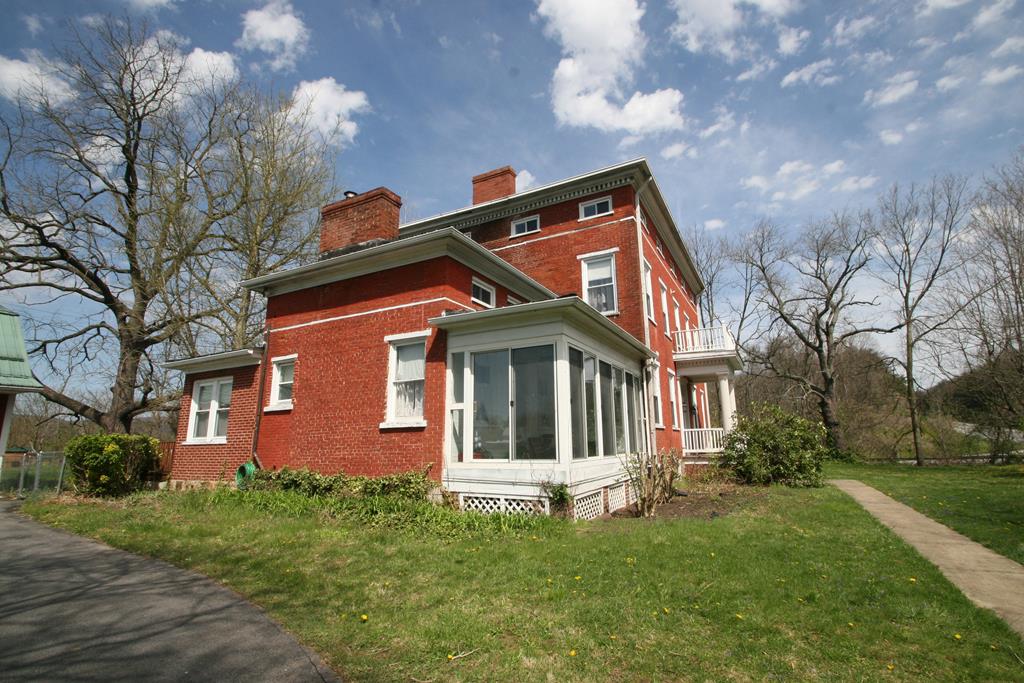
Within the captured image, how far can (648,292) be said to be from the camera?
54.6ft

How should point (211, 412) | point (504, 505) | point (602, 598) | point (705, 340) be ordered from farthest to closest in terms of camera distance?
point (705, 340)
point (211, 412)
point (504, 505)
point (602, 598)

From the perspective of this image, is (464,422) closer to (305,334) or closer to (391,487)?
(391,487)

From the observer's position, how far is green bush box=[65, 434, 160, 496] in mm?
11414

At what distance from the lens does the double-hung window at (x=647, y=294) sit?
15812 mm

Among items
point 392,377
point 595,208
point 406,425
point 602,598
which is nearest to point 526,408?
point 406,425

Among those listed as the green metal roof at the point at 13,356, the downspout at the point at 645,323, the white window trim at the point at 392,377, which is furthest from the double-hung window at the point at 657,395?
the green metal roof at the point at 13,356

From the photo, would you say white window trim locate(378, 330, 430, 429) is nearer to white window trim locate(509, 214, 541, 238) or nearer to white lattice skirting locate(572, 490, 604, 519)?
white lattice skirting locate(572, 490, 604, 519)

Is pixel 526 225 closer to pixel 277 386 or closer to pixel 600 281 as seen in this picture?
pixel 600 281

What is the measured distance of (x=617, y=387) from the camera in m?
11.7

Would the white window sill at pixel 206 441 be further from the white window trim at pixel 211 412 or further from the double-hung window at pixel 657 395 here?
the double-hung window at pixel 657 395

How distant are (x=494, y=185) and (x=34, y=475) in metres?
16.5

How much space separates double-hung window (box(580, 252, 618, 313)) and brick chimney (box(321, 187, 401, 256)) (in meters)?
6.53

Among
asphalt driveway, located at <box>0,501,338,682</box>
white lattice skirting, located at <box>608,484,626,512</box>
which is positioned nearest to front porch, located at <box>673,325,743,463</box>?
white lattice skirting, located at <box>608,484,626,512</box>

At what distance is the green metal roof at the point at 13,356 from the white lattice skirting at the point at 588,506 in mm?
16371
